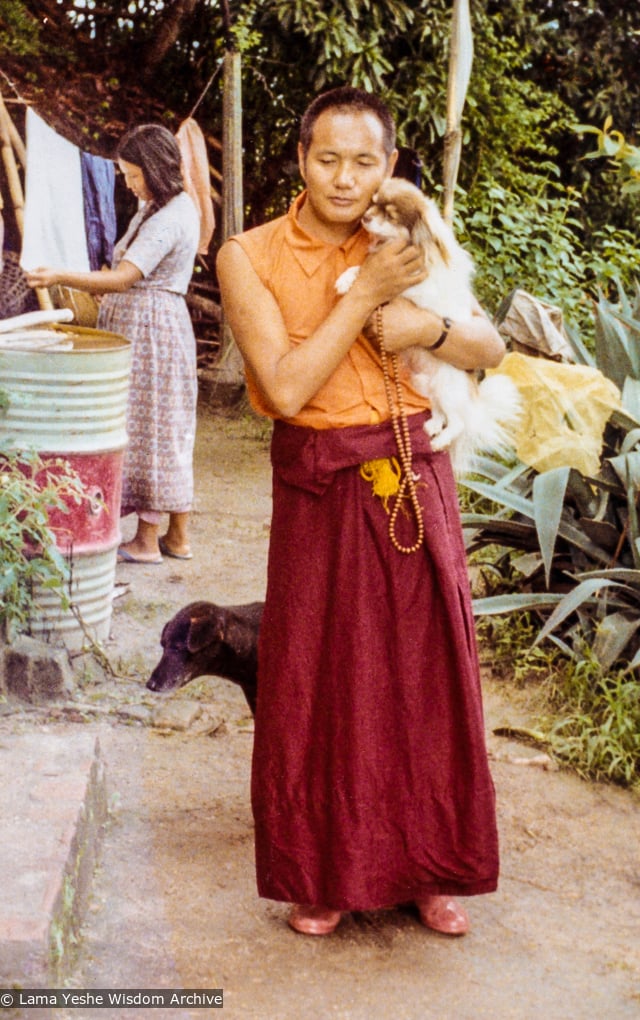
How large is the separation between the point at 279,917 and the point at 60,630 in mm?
1740

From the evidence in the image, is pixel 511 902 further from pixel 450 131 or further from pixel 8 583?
pixel 450 131

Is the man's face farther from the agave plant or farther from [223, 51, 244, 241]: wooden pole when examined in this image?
[223, 51, 244, 241]: wooden pole

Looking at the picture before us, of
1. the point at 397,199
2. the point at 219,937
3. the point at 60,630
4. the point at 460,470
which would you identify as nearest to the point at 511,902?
the point at 219,937

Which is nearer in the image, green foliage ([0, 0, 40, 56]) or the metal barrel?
the metal barrel

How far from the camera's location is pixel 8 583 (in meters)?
3.73

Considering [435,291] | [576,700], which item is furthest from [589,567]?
[435,291]

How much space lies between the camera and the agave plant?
13.3 feet

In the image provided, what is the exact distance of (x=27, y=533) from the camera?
4148 millimetres

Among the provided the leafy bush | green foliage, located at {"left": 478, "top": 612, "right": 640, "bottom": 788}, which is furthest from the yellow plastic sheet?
green foliage, located at {"left": 478, "top": 612, "right": 640, "bottom": 788}

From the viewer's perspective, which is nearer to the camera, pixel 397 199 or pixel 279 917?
pixel 397 199

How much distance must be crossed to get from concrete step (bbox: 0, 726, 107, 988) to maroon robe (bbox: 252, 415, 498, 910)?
41cm

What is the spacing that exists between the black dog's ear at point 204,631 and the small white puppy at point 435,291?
882mm

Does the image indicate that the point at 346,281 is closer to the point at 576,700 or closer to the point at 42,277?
the point at 576,700

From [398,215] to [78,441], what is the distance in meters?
2.04
